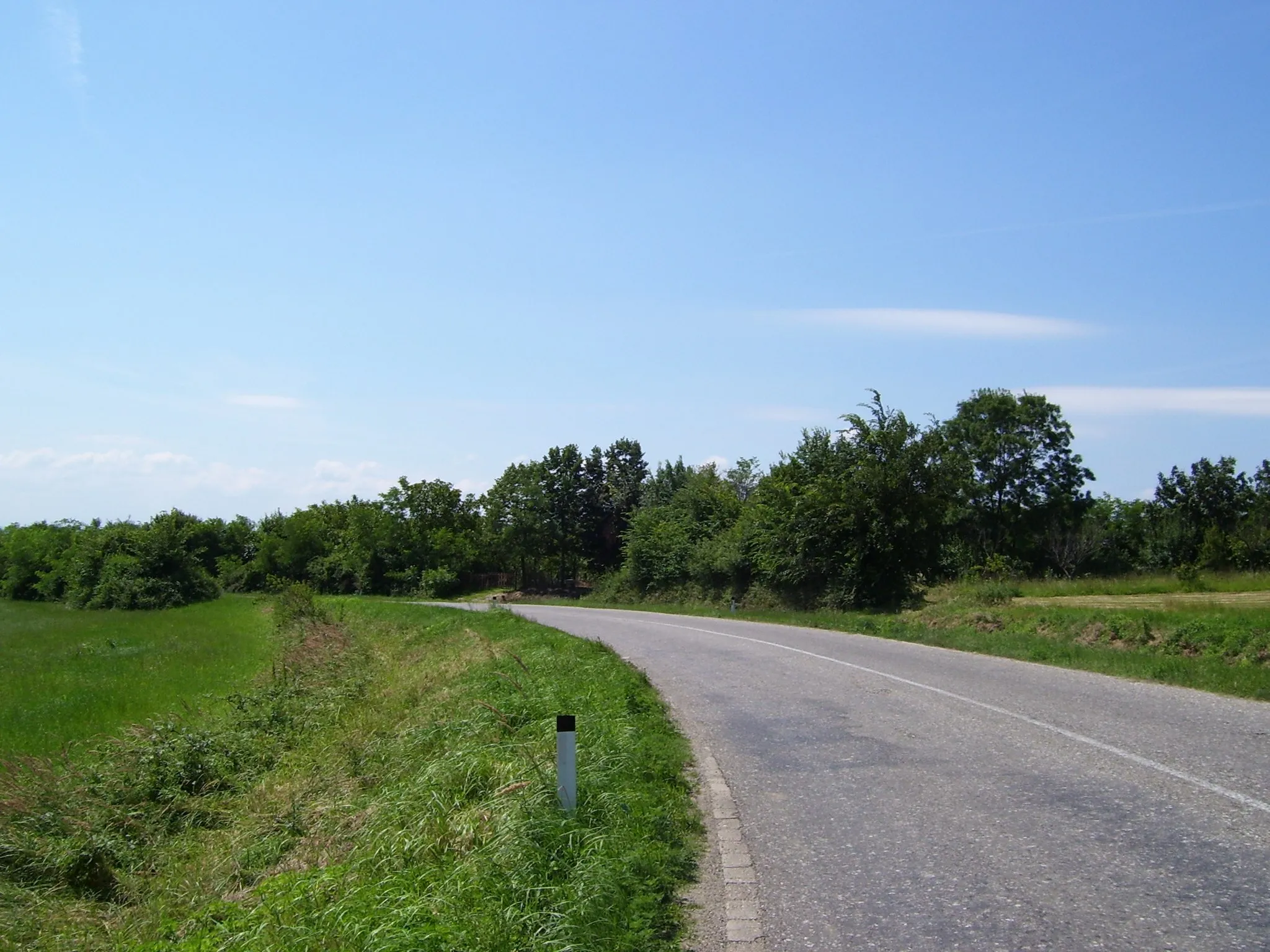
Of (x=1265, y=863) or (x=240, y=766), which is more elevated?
(x=1265, y=863)

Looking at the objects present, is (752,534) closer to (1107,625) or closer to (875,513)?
(875,513)

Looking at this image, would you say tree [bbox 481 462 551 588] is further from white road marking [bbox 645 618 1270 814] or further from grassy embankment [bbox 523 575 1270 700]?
white road marking [bbox 645 618 1270 814]

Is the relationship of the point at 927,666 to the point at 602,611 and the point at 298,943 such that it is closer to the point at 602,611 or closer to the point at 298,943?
the point at 298,943

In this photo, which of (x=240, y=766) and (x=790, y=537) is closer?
(x=240, y=766)

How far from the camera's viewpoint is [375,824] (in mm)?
7312

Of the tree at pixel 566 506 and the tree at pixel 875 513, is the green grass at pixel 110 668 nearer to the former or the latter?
the tree at pixel 875 513

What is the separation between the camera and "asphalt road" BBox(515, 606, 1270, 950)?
16.7ft

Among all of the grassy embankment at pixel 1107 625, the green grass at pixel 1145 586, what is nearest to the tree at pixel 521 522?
the grassy embankment at pixel 1107 625

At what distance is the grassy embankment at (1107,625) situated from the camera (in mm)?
14742

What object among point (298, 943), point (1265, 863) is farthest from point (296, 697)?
point (1265, 863)

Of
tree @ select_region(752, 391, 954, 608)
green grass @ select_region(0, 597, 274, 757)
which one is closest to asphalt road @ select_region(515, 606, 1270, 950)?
green grass @ select_region(0, 597, 274, 757)

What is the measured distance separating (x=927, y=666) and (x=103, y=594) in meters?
53.4

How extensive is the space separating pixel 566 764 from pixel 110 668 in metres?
23.0

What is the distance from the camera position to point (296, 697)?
17828 millimetres
